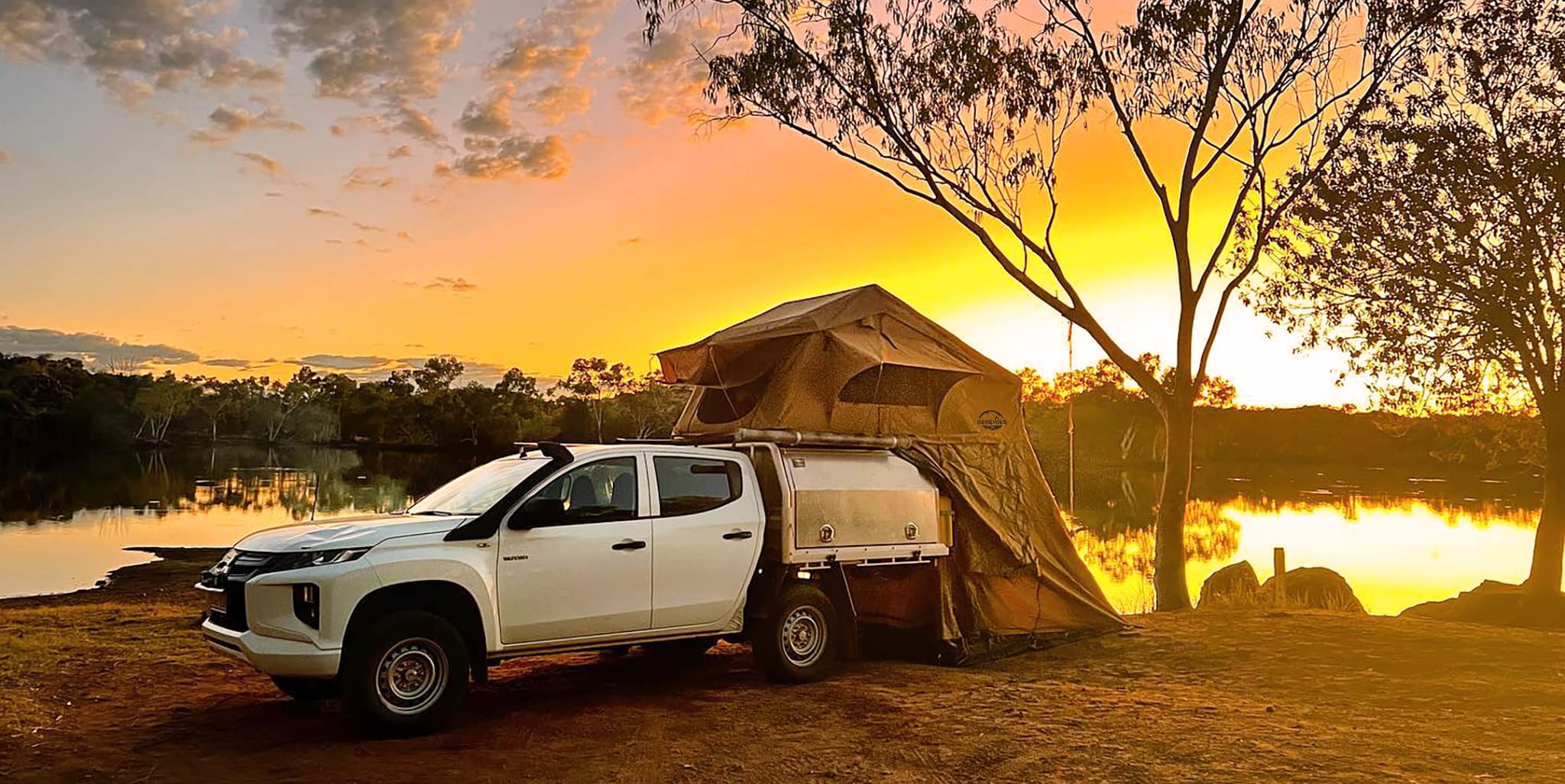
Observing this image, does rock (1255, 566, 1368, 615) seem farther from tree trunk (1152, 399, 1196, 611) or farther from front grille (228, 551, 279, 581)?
front grille (228, 551, 279, 581)

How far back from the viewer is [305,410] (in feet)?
471

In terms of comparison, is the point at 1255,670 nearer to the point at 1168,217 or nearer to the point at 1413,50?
the point at 1168,217

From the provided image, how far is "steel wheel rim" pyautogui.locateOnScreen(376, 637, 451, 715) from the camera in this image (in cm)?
774

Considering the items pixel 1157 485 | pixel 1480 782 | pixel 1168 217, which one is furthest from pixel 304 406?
pixel 1480 782

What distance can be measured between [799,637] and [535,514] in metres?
2.90

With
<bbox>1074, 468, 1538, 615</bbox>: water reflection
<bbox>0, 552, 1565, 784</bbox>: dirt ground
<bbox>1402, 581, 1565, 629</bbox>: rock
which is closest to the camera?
<bbox>0, 552, 1565, 784</bbox>: dirt ground

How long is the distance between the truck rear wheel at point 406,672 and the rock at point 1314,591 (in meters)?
15.1

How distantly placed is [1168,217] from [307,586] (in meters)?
15.0

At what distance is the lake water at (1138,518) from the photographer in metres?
30.2

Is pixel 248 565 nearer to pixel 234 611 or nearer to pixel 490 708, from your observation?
pixel 234 611

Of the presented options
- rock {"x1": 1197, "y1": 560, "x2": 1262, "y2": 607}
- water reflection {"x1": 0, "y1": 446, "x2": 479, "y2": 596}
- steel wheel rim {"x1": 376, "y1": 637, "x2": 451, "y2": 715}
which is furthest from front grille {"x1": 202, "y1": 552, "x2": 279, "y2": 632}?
Answer: water reflection {"x1": 0, "y1": 446, "x2": 479, "y2": 596}

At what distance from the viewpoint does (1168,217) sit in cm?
1852

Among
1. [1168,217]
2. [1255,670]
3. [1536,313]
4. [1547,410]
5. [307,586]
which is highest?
[1168,217]

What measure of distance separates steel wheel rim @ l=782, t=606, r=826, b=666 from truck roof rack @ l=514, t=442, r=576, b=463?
2478 mm
